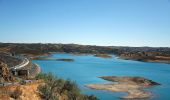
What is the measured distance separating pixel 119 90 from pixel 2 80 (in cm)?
2950

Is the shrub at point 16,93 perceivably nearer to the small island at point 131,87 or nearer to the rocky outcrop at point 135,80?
the small island at point 131,87

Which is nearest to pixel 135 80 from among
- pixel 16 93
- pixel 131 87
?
pixel 131 87

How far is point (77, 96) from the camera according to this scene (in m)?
36.6

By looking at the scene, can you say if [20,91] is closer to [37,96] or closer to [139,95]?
[37,96]

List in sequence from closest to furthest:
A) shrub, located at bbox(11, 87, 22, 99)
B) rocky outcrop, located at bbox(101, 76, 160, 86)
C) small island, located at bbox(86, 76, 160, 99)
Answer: shrub, located at bbox(11, 87, 22, 99) < small island, located at bbox(86, 76, 160, 99) < rocky outcrop, located at bbox(101, 76, 160, 86)

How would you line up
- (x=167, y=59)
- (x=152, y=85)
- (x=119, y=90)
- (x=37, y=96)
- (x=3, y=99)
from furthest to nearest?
1. (x=167, y=59)
2. (x=152, y=85)
3. (x=119, y=90)
4. (x=37, y=96)
5. (x=3, y=99)

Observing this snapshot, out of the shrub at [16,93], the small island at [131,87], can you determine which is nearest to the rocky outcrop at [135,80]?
the small island at [131,87]

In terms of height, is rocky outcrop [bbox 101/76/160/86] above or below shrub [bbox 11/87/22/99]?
below

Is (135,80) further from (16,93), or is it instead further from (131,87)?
(16,93)

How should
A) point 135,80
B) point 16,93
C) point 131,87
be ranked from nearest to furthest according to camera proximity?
point 16,93
point 131,87
point 135,80

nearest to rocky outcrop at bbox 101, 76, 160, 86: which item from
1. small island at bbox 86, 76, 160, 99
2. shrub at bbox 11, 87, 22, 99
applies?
small island at bbox 86, 76, 160, 99

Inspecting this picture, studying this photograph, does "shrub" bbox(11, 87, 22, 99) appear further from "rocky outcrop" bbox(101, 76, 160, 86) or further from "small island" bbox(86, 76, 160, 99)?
"rocky outcrop" bbox(101, 76, 160, 86)

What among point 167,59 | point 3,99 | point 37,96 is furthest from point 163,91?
point 167,59

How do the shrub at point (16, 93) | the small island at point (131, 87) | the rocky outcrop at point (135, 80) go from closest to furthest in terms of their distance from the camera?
the shrub at point (16, 93) < the small island at point (131, 87) < the rocky outcrop at point (135, 80)
